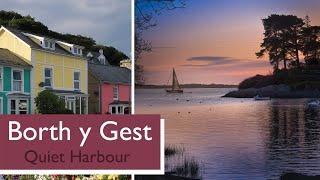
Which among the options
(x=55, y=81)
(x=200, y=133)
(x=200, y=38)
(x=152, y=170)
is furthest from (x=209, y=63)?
(x=55, y=81)

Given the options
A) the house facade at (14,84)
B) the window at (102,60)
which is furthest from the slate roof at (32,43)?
the window at (102,60)

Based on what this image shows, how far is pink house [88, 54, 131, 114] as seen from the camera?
19.7 ft

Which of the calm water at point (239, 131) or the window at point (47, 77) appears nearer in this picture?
the calm water at point (239, 131)

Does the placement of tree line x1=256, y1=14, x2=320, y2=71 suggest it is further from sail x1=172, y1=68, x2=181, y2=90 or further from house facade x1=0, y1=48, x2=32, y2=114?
house facade x1=0, y1=48, x2=32, y2=114

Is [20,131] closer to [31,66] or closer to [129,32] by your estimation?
[31,66]

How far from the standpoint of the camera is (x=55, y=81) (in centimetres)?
625

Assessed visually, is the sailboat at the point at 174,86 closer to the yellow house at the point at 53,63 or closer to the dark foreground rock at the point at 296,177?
Result: the yellow house at the point at 53,63

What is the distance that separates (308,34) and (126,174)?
72.9 inches

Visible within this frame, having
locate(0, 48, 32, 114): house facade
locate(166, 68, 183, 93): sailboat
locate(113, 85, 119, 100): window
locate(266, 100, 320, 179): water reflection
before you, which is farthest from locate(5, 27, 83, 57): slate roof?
locate(266, 100, 320, 179): water reflection

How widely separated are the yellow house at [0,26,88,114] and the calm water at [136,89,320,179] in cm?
78

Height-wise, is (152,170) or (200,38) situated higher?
(200,38)

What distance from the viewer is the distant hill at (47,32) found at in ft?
20.2

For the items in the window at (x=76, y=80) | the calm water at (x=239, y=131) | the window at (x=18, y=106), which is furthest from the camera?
the window at (x=76, y=80)

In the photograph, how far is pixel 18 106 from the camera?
591 centimetres
